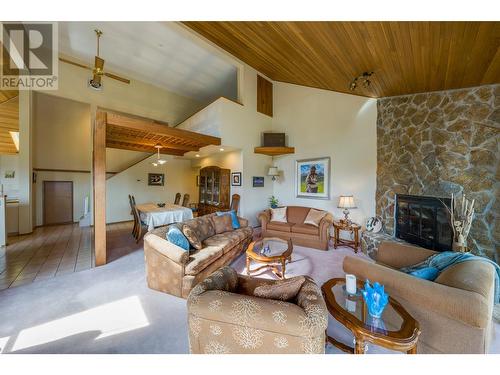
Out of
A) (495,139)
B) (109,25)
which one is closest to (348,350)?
(495,139)

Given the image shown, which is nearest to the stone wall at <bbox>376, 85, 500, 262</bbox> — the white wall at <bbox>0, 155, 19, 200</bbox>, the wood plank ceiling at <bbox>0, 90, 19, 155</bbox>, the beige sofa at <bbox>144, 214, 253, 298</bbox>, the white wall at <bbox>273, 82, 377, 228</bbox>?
the white wall at <bbox>273, 82, 377, 228</bbox>

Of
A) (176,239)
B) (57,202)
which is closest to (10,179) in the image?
(57,202)

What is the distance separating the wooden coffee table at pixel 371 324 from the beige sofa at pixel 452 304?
0.17 meters

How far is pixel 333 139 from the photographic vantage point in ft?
16.3

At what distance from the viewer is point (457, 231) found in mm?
2701

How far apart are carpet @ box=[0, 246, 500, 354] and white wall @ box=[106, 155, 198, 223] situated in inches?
172

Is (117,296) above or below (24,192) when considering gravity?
below

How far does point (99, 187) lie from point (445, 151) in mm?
6248

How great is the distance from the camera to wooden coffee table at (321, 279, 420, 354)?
1184mm

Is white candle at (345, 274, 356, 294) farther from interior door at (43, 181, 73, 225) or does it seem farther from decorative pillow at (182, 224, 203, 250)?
interior door at (43, 181, 73, 225)

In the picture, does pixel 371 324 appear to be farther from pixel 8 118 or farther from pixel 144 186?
pixel 8 118

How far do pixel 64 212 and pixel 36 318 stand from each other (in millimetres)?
6173

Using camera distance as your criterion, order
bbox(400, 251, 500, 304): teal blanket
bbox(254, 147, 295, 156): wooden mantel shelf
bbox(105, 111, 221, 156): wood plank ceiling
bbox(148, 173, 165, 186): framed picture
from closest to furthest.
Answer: bbox(400, 251, 500, 304): teal blanket < bbox(105, 111, 221, 156): wood plank ceiling < bbox(254, 147, 295, 156): wooden mantel shelf < bbox(148, 173, 165, 186): framed picture
